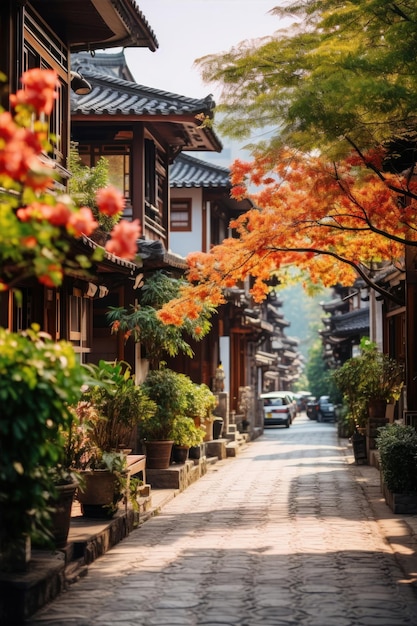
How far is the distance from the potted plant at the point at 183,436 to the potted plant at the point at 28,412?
13466mm

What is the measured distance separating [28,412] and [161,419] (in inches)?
532

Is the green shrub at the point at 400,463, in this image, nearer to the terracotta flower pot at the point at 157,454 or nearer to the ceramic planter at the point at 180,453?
the terracotta flower pot at the point at 157,454

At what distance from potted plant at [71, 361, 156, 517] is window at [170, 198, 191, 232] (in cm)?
1788

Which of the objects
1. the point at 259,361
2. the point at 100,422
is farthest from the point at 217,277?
the point at 259,361

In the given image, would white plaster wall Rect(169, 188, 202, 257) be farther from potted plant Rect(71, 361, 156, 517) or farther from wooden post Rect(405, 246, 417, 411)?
potted plant Rect(71, 361, 156, 517)

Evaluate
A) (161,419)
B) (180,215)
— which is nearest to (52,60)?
(161,419)

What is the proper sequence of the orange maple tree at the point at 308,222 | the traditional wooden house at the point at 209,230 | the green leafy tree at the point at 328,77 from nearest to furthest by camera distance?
the green leafy tree at the point at 328,77 → the orange maple tree at the point at 308,222 → the traditional wooden house at the point at 209,230

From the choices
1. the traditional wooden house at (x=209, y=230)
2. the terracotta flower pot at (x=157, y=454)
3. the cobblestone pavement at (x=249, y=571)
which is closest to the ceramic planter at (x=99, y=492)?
the cobblestone pavement at (x=249, y=571)

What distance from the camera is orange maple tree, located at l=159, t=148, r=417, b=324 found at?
1644cm

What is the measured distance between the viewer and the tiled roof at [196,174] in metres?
33.1

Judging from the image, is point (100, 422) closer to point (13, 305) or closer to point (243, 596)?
point (13, 305)

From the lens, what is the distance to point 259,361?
2152 inches

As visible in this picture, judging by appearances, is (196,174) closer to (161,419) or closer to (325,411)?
(161,419)

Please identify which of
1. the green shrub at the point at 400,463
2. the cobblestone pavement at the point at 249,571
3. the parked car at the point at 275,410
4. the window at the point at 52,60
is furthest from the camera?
the parked car at the point at 275,410
